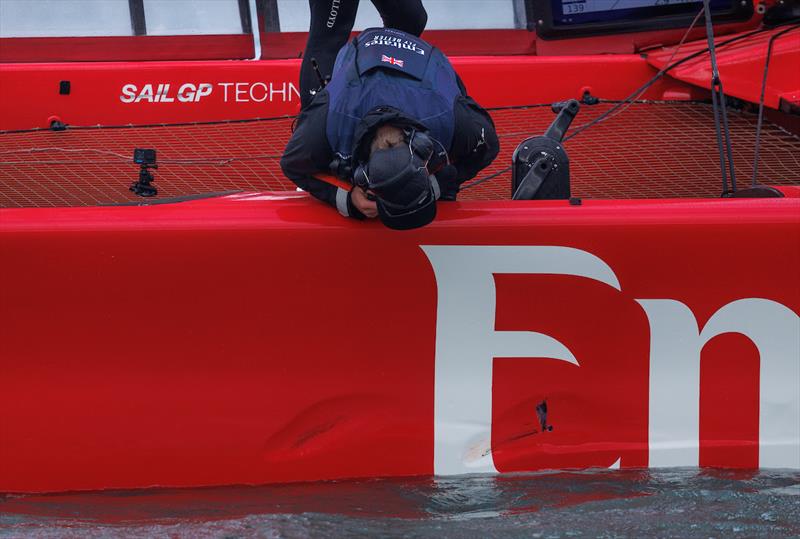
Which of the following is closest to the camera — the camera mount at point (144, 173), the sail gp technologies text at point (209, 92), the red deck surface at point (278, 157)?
the camera mount at point (144, 173)

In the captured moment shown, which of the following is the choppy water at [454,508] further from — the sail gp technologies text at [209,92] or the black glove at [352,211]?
the sail gp technologies text at [209,92]

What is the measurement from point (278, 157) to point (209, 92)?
1.78ft

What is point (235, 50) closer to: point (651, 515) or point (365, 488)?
point (365, 488)

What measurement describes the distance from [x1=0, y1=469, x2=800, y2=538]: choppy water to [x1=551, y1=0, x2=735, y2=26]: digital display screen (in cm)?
234

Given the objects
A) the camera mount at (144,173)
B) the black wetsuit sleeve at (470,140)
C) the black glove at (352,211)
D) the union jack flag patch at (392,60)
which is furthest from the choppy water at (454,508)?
the camera mount at (144,173)

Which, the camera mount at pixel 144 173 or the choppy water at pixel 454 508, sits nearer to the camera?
the choppy water at pixel 454 508

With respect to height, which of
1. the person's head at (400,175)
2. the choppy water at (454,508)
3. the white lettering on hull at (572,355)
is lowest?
the choppy water at (454,508)

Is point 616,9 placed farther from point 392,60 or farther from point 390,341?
point 390,341

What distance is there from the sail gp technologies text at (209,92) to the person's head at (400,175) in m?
2.03

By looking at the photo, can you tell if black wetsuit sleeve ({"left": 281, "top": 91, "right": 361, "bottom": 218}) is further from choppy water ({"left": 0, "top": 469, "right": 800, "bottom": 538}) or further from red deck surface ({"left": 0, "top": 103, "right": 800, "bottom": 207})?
red deck surface ({"left": 0, "top": 103, "right": 800, "bottom": 207})

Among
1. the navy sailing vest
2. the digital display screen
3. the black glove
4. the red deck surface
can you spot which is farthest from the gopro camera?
the digital display screen

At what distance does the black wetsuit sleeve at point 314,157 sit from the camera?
255cm

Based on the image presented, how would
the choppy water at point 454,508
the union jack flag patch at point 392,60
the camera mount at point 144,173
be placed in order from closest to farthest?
the choppy water at point 454,508 → the union jack flag patch at point 392,60 → the camera mount at point 144,173

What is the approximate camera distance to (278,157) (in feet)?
13.2
